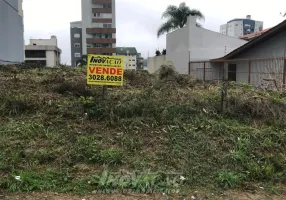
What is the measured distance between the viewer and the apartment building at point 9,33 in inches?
636

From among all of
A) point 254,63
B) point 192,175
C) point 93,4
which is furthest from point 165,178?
point 93,4

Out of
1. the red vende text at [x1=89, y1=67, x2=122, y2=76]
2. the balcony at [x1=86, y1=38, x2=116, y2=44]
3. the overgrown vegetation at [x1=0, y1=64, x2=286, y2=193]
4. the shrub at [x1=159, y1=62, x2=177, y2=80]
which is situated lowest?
the overgrown vegetation at [x1=0, y1=64, x2=286, y2=193]

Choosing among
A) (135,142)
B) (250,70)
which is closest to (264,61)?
(250,70)

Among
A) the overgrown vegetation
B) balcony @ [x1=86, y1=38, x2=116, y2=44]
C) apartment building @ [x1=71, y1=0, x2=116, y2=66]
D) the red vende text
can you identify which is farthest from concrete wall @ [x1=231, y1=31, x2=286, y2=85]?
balcony @ [x1=86, y1=38, x2=116, y2=44]

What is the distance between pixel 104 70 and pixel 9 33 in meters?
14.7

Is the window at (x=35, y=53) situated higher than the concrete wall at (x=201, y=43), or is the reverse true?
the window at (x=35, y=53)

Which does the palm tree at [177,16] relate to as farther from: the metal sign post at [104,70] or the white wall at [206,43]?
the metal sign post at [104,70]

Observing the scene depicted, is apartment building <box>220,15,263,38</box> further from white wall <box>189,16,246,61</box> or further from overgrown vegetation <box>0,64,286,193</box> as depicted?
overgrown vegetation <box>0,64,286,193</box>

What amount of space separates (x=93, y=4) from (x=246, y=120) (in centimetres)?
7052

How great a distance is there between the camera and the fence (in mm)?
12266

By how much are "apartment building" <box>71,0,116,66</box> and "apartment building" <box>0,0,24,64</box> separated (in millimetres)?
48422

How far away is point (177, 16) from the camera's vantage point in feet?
103

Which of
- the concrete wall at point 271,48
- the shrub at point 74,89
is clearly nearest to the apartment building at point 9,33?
the shrub at point 74,89

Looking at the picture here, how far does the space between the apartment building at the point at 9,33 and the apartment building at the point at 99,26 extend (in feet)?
159
